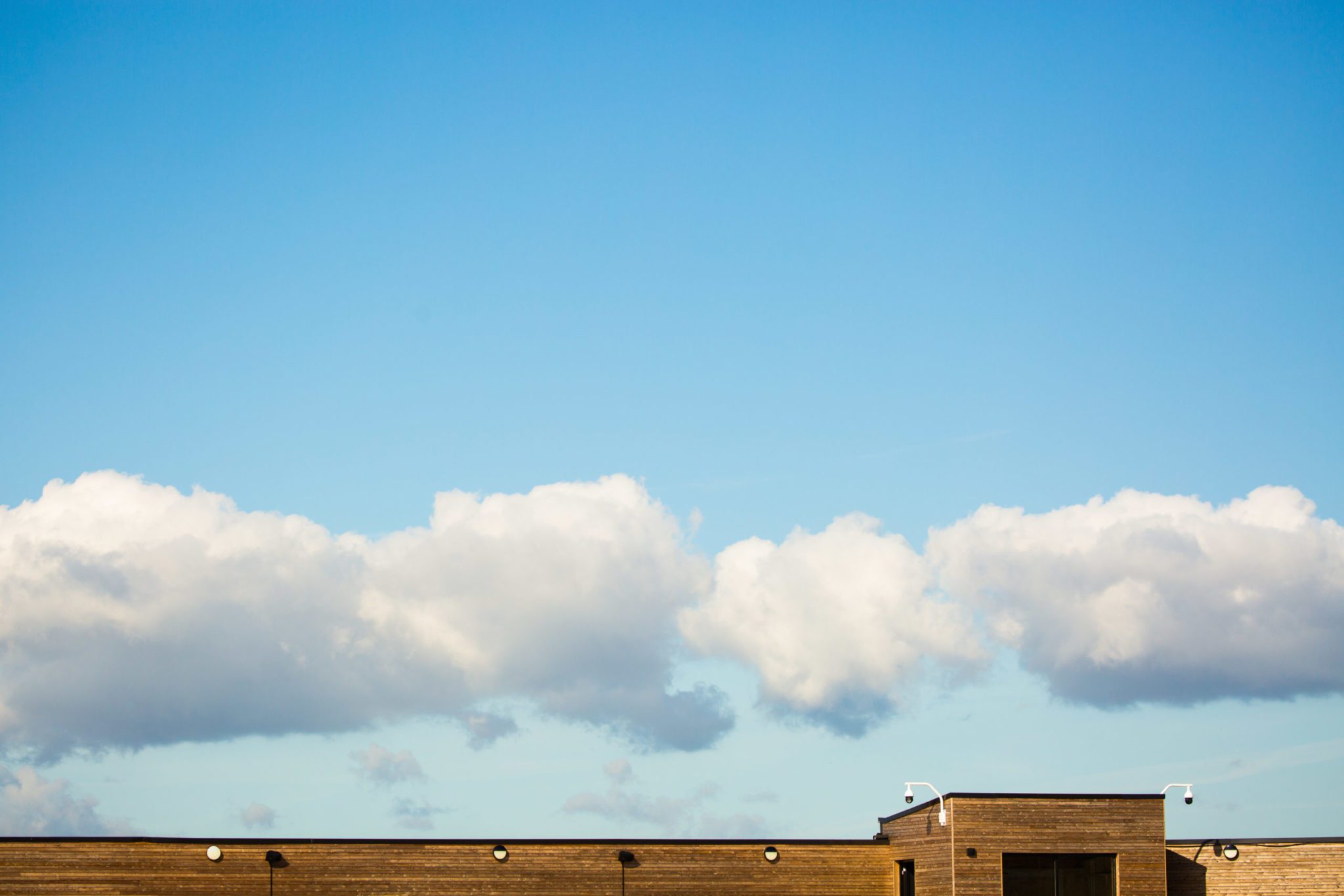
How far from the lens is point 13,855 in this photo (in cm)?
3512

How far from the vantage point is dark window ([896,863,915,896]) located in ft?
126

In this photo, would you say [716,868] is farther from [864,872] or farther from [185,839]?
[185,839]

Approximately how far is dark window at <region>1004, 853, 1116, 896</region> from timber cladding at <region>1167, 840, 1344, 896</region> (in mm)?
3167

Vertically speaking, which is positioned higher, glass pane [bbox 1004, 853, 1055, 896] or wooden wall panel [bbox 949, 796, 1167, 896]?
wooden wall panel [bbox 949, 796, 1167, 896]

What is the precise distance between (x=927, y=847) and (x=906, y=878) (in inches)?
83.1

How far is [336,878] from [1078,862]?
1892 cm

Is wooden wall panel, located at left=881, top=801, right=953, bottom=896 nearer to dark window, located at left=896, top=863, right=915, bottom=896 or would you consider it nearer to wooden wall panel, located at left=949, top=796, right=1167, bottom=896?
dark window, located at left=896, top=863, right=915, bottom=896

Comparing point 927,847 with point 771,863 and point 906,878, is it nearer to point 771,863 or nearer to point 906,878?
point 906,878

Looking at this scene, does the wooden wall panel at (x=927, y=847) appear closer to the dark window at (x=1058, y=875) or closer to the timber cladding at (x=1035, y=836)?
the timber cladding at (x=1035, y=836)

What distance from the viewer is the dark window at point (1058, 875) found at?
118 ft

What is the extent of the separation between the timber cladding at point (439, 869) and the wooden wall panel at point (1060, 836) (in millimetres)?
3912

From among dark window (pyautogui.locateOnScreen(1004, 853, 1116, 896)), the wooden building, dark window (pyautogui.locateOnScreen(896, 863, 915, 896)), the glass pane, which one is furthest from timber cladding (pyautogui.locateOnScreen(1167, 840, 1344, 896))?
dark window (pyautogui.locateOnScreen(896, 863, 915, 896))

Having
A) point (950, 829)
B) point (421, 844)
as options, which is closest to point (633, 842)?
point (421, 844)

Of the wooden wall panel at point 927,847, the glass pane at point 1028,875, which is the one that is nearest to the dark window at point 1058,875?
the glass pane at point 1028,875
